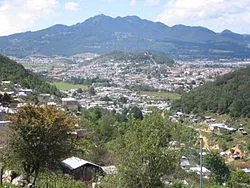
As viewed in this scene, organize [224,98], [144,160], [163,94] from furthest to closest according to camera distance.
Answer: [163,94] → [224,98] → [144,160]

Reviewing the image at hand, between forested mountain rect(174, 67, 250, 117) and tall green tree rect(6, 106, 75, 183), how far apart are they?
46629 mm

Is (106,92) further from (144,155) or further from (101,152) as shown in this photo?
(144,155)

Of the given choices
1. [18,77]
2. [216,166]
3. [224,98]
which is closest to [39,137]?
[216,166]

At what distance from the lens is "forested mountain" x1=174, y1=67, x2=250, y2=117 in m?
56.3

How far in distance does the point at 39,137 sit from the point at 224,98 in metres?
51.5

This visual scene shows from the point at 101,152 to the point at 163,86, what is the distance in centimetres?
8239

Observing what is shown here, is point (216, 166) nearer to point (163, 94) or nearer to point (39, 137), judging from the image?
point (39, 137)

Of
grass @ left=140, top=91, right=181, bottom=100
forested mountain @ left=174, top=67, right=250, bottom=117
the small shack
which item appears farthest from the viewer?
grass @ left=140, top=91, right=181, bottom=100

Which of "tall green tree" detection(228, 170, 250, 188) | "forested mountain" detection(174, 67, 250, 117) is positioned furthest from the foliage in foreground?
"forested mountain" detection(174, 67, 250, 117)

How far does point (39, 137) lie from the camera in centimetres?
1092

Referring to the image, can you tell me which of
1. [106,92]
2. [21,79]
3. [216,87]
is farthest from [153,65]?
[21,79]

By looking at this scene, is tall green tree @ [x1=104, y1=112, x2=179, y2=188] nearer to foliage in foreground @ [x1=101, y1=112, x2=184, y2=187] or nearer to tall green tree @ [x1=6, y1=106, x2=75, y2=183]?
foliage in foreground @ [x1=101, y1=112, x2=184, y2=187]

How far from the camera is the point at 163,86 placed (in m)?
102

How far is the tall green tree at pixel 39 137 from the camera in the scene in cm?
1095
